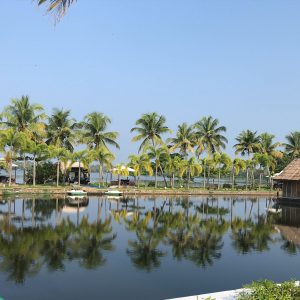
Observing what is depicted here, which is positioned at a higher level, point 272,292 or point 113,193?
point 272,292

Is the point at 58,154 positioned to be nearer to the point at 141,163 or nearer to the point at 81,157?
the point at 81,157

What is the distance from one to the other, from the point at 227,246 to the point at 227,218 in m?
10.6

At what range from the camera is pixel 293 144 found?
215 feet

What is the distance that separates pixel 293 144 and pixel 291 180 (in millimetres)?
24205

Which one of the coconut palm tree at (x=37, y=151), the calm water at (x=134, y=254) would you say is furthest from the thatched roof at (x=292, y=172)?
the coconut palm tree at (x=37, y=151)

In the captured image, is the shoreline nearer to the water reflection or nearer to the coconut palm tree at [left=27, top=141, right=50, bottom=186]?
the coconut palm tree at [left=27, top=141, right=50, bottom=186]

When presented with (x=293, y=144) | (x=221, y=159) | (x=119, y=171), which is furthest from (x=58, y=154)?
(x=293, y=144)

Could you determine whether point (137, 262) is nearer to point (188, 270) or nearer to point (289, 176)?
point (188, 270)

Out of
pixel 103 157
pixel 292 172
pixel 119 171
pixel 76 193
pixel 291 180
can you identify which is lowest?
pixel 76 193

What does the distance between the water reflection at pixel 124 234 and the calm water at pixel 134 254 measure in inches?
1.6

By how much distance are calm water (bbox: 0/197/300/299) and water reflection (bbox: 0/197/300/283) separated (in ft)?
0.13

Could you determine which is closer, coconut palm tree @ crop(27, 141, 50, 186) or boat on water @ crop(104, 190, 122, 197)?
coconut palm tree @ crop(27, 141, 50, 186)

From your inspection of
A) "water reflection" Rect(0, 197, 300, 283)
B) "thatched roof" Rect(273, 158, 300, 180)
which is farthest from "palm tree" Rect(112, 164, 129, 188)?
"water reflection" Rect(0, 197, 300, 283)

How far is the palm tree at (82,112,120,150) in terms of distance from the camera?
51750mm
